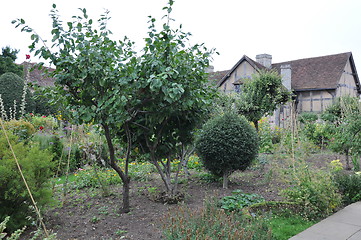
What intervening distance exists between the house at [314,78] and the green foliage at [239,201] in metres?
12.8

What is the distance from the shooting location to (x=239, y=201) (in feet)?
14.9

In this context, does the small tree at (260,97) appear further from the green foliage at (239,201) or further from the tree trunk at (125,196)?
the tree trunk at (125,196)

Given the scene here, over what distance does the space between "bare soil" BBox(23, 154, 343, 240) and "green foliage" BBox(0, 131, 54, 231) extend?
0.40 metres

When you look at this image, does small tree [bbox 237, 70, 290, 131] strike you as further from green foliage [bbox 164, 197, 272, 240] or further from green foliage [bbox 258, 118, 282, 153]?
green foliage [bbox 164, 197, 272, 240]

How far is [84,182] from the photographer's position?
5.91 meters

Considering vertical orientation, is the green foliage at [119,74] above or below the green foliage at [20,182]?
above

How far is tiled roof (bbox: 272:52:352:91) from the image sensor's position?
17.8m

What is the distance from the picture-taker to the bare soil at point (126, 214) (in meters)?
3.49

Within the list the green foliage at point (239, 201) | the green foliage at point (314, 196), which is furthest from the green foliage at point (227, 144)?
the green foliage at point (314, 196)

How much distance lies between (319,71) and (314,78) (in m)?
0.78

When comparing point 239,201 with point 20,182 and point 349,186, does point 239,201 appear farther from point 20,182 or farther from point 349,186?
point 20,182

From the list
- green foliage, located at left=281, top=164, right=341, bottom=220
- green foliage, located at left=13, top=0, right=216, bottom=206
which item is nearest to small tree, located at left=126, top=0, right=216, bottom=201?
green foliage, located at left=13, top=0, right=216, bottom=206

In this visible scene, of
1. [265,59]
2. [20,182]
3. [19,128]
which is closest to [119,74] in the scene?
[20,182]

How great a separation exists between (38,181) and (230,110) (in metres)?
3.81
